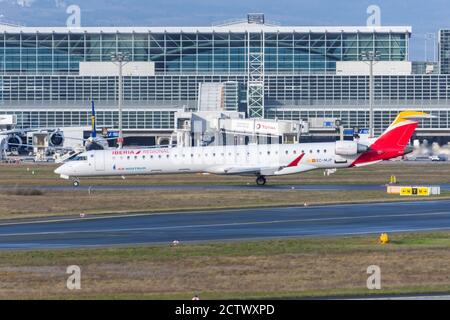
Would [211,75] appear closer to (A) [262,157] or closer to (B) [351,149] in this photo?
(A) [262,157]

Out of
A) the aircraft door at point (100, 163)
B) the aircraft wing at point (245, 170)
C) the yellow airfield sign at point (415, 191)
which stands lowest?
the yellow airfield sign at point (415, 191)

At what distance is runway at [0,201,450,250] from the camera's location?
4512 centimetres

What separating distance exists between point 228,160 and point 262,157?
8.05 ft

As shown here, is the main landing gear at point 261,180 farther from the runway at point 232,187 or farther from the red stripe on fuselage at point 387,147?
the red stripe on fuselage at point 387,147

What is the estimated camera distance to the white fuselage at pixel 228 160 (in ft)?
270

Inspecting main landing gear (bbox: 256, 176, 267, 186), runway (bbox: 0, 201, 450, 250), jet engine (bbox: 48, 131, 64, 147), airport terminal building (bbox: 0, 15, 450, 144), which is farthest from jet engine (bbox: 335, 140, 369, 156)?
airport terminal building (bbox: 0, 15, 450, 144)

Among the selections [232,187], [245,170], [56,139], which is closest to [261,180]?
[245,170]

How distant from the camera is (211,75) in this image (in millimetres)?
192375

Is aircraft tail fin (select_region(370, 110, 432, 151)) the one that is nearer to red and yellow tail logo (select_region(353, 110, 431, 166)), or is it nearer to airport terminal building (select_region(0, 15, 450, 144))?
red and yellow tail logo (select_region(353, 110, 431, 166))

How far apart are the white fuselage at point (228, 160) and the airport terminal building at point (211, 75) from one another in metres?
95.2

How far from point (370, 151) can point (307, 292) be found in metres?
51.4

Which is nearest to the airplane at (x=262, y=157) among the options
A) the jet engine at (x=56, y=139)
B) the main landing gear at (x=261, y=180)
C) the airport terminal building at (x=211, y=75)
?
the main landing gear at (x=261, y=180)

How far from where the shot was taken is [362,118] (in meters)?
184
